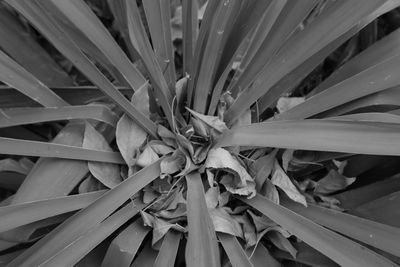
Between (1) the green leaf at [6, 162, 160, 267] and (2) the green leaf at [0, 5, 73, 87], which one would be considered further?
(2) the green leaf at [0, 5, 73, 87]

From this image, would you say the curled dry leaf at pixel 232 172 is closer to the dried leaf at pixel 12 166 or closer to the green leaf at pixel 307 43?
the green leaf at pixel 307 43

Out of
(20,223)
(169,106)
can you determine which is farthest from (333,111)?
(20,223)

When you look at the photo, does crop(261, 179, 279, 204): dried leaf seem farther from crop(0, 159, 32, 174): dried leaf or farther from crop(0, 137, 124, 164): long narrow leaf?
crop(0, 159, 32, 174): dried leaf

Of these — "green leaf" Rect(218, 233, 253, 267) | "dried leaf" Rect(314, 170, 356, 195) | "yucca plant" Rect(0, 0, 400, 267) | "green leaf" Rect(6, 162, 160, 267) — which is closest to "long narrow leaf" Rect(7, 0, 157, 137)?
"yucca plant" Rect(0, 0, 400, 267)

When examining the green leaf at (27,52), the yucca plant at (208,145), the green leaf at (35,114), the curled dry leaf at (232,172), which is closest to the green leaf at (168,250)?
Answer: the yucca plant at (208,145)

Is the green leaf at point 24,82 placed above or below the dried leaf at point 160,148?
above

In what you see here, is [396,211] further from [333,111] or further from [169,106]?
[169,106]

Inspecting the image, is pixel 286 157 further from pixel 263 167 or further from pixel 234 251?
pixel 234 251
